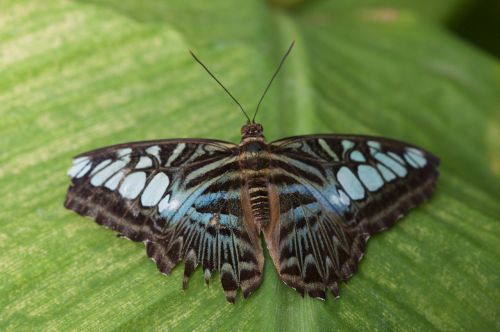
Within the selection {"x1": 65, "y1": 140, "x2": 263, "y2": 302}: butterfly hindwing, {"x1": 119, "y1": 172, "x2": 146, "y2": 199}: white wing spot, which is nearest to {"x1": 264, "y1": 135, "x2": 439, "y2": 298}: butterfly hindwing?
{"x1": 65, "y1": 140, "x2": 263, "y2": 302}: butterfly hindwing

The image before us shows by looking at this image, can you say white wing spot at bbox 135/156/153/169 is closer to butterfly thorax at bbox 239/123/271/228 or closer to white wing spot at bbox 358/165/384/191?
butterfly thorax at bbox 239/123/271/228

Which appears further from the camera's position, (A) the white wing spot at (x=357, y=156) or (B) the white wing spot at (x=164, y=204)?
(A) the white wing spot at (x=357, y=156)

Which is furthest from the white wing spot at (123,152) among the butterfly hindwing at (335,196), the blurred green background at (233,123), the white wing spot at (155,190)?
the butterfly hindwing at (335,196)

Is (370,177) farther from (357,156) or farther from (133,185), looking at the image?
(133,185)

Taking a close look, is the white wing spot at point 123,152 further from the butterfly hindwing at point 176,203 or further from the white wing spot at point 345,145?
the white wing spot at point 345,145

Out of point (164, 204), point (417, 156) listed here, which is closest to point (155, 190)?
point (164, 204)

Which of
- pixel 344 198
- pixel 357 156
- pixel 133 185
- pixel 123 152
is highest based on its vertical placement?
pixel 123 152

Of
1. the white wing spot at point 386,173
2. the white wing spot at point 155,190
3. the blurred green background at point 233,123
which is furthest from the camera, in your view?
the white wing spot at point 386,173
